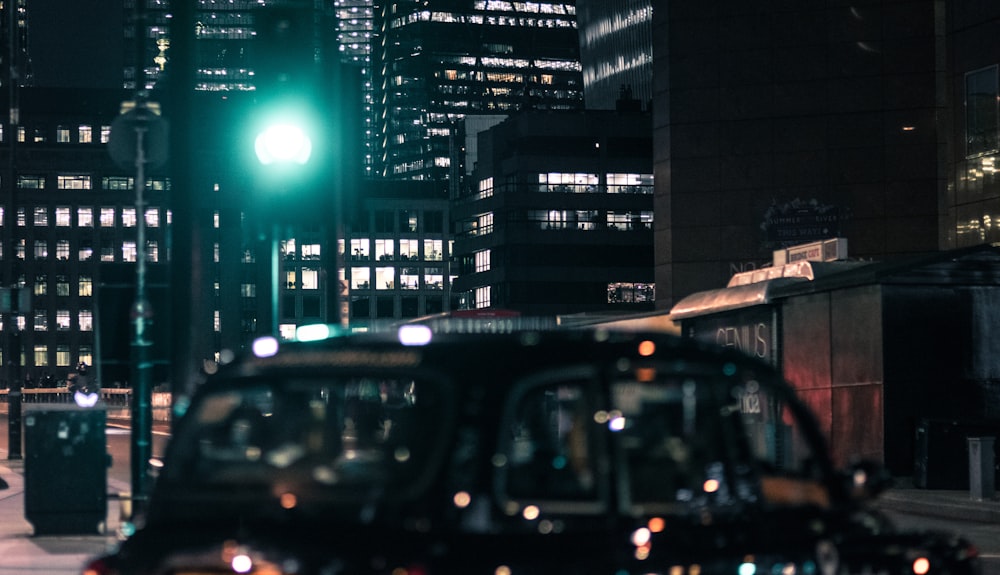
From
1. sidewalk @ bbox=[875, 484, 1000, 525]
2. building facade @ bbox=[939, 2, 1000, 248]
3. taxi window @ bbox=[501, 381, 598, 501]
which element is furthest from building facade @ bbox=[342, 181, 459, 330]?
taxi window @ bbox=[501, 381, 598, 501]

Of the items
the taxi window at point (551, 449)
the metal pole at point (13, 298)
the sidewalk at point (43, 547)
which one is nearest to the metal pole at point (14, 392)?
the metal pole at point (13, 298)

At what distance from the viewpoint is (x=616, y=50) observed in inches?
5807

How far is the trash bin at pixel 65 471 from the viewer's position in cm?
1661

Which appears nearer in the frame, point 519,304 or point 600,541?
point 600,541

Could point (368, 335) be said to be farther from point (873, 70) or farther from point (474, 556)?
point (873, 70)

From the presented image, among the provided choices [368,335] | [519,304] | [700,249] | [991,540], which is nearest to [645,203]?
[519,304]

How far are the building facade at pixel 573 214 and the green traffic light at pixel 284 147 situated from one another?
119 meters

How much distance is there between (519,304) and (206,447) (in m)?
131

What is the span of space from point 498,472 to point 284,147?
28.9ft

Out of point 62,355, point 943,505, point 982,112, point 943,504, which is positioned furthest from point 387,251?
point 943,505

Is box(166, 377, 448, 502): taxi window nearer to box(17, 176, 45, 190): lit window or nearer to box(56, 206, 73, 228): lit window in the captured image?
box(17, 176, 45, 190): lit window

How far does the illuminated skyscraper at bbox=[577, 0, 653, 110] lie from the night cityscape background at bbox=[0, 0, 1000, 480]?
39 cm

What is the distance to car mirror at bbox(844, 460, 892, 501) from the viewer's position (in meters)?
5.57

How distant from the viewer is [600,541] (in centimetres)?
464
